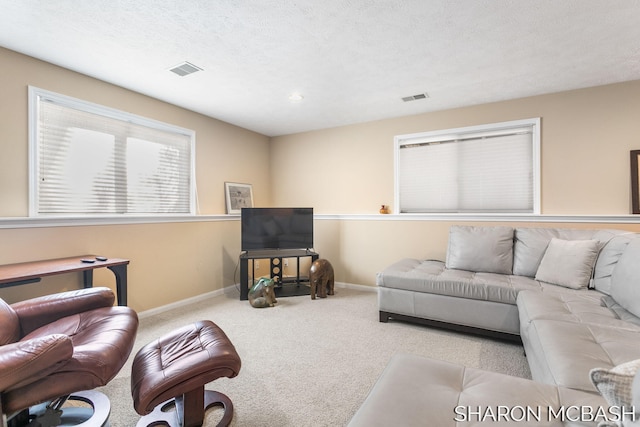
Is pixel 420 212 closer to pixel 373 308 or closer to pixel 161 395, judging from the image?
pixel 373 308

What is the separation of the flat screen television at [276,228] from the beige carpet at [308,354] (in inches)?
31.1

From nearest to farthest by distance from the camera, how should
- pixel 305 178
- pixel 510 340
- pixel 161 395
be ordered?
pixel 161 395
pixel 510 340
pixel 305 178

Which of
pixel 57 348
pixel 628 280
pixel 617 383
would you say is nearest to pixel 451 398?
pixel 617 383

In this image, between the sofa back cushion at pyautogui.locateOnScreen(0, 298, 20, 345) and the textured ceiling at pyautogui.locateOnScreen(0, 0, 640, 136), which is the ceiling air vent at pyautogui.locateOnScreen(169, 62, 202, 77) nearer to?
the textured ceiling at pyautogui.locateOnScreen(0, 0, 640, 136)

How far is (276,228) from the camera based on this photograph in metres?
4.02

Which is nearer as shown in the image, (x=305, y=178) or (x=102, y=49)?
(x=102, y=49)

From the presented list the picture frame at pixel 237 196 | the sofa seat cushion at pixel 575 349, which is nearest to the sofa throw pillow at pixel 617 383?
the sofa seat cushion at pixel 575 349

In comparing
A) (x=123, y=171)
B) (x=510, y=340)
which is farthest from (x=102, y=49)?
(x=510, y=340)

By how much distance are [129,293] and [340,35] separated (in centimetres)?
314

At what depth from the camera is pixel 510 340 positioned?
2.46m

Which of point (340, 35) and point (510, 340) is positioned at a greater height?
point (340, 35)

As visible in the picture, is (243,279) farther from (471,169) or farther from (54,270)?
(471,169)

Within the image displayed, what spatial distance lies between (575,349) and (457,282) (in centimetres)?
126

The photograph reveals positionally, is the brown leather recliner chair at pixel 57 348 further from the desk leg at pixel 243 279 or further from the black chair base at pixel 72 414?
the desk leg at pixel 243 279
